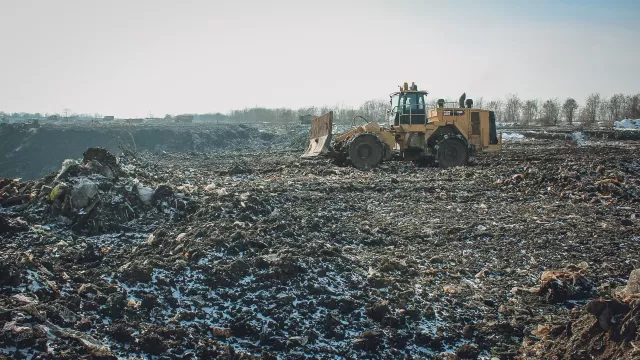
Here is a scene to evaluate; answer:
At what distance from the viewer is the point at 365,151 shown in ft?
42.7

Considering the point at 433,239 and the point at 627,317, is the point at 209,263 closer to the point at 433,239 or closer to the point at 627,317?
the point at 433,239

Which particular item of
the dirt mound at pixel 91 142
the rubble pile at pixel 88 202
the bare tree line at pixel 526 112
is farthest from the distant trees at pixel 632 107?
the rubble pile at pixel 88 202

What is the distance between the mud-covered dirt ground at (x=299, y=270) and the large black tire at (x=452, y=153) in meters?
4.53

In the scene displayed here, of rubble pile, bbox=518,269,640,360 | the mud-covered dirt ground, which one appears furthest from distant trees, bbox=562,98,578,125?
rubble pile, bbox=518,269,640,360

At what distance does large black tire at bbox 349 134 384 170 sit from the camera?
510 inches

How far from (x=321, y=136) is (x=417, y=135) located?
3.04 meters

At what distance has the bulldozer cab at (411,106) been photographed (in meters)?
13.2

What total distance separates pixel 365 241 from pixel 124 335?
3413mm

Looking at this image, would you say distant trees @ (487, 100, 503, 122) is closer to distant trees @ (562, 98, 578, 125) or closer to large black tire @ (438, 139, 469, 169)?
distant trees @ (562, 98, 578, 125)

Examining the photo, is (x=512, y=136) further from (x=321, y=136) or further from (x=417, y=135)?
(x=321, y=136)

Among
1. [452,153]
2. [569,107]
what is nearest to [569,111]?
[569,107]

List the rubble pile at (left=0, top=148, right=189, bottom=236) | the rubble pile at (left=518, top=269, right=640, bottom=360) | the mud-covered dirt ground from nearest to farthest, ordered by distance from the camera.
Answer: the rubble pile at (left=518, top=269, right=640, bottom=360) → the mud-covered dirt ground → the rubble pile at (left=0, top=148, right=189, bottom=236)

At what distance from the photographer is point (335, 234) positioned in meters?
6.27

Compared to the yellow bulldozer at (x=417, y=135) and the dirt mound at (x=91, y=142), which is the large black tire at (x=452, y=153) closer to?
the yellow bulldozer at (x=417, y=135)
